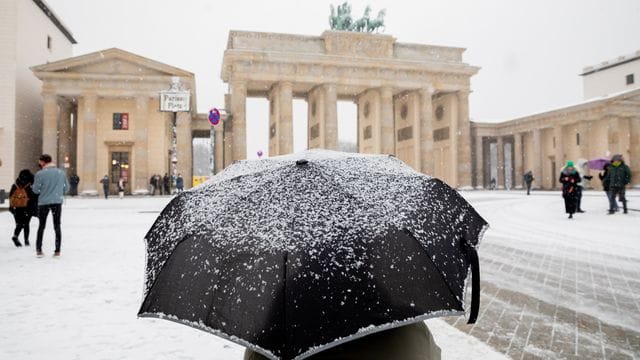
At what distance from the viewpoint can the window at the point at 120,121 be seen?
3553cm

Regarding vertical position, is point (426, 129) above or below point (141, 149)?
Answer: above

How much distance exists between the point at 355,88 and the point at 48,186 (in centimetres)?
3814

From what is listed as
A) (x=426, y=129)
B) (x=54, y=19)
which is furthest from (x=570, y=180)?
(x=54, y=19)

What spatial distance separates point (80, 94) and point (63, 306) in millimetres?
33390

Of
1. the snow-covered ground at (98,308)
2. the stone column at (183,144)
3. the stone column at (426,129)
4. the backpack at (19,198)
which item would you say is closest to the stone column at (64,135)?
the stone column at (183,144)

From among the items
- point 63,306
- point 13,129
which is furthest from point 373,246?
point 13,129

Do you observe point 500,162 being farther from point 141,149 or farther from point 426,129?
point 141,149

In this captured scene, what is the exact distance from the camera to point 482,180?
50875mm

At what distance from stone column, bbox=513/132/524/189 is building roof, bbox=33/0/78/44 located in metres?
46.3

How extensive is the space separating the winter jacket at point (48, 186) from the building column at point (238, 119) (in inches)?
1234

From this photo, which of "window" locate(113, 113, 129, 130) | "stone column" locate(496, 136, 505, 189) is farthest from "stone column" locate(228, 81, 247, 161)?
"stone column" locate(496, 136, 505, 189)

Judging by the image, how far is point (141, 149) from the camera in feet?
111

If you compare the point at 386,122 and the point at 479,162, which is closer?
the point at 386,122

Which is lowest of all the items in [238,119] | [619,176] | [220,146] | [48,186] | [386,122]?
[48,186]
